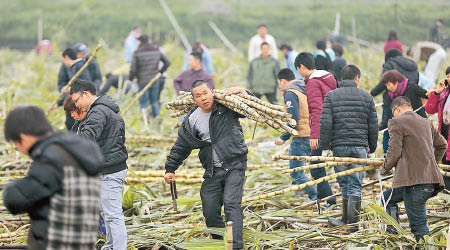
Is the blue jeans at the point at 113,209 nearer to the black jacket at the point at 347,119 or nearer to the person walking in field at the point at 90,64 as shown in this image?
the black jacket at the point at 347,119

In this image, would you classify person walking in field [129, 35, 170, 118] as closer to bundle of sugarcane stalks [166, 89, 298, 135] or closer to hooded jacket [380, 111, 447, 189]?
bundle of sugarcane stalks [166, 89, 298, 135]

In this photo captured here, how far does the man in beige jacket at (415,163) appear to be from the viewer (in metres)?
5.41

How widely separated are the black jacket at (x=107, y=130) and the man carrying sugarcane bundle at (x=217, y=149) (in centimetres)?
58

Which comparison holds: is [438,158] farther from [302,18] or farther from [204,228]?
[302,18]

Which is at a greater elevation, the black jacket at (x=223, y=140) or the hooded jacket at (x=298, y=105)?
the hooded jacket at (x=298, y=105)

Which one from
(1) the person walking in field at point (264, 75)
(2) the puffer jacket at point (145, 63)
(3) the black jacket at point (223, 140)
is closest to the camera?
(3) the black jacket at point (223, 140)

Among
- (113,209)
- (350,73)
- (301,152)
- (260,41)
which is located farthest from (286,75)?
(260,41)

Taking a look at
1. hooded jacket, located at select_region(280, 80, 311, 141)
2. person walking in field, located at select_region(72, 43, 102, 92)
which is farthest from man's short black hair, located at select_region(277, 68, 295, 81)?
person walking in field, located at select_region(72, 43, 102, 92)

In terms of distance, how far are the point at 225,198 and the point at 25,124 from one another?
2390 mm

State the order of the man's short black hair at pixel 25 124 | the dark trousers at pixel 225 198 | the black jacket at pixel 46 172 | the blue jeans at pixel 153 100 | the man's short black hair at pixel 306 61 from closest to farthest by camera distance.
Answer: the black jacket at pixel 46 172, the man's short black hair at pixel 25 124, the dark trousers at pixel 225 198, the man's short black hair at pixel 306 61, the blue jeans at pixel 153 100

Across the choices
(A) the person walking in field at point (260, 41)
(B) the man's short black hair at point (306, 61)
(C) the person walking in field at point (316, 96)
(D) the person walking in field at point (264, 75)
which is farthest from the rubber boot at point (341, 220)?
(A) the person walking in field at point (260, 41)

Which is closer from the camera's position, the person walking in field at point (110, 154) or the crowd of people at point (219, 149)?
the crowd of people at point (219, 149)

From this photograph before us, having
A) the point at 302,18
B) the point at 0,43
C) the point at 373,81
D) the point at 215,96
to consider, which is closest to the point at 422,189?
the point at 215,96

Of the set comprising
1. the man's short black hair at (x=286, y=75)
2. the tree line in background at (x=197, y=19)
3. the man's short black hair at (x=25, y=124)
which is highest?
the tree line in background at (x=197, y=19)
